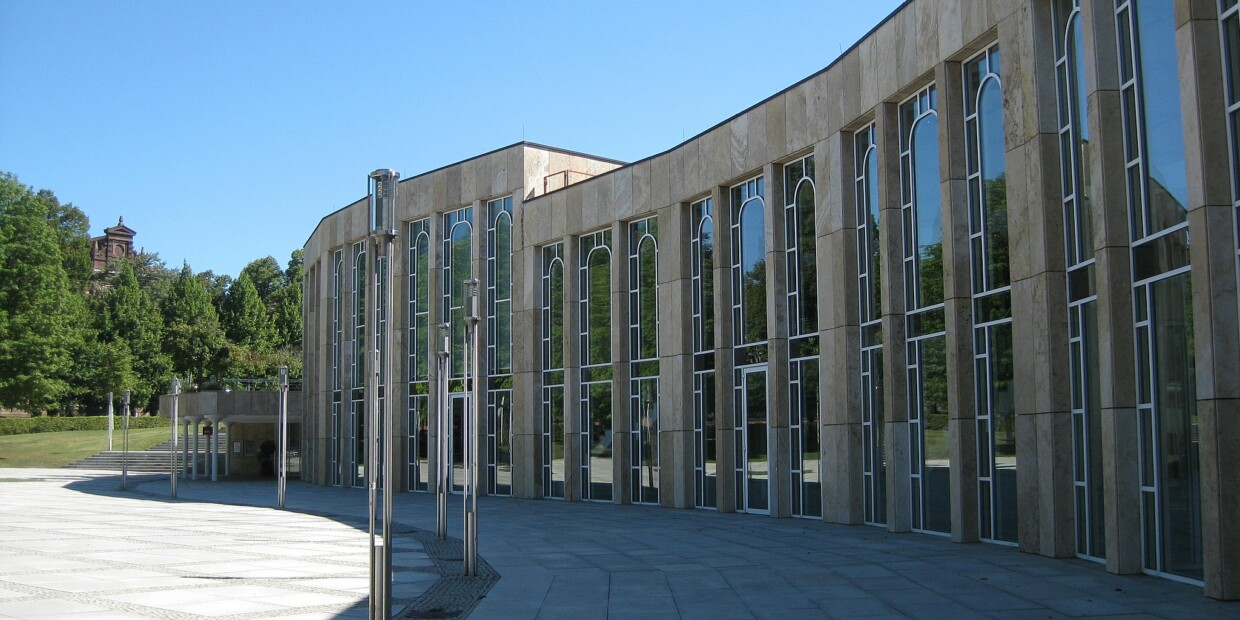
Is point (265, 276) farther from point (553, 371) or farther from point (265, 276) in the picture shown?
point (553, 371)

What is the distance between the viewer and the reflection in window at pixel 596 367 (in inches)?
1223

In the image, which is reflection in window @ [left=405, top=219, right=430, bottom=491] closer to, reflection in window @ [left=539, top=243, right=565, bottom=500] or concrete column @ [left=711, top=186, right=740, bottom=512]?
reflection in window @ [left=539, top=243, right=565, bottom=500]

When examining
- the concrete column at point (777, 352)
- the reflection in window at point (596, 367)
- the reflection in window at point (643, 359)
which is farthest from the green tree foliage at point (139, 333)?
the concrete column at point (777, 352)

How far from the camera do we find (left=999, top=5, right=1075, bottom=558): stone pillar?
50.9 ft

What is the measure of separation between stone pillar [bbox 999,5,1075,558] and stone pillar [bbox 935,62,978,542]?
1.67 m

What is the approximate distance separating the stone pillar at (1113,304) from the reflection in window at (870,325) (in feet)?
23.5

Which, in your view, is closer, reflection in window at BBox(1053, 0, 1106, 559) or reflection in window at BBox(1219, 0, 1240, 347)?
reflection in window at BBox(1219, 0, 1240, 347)

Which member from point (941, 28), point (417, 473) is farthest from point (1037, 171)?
point (417, 473)

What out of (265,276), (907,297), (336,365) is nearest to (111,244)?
(265,276)

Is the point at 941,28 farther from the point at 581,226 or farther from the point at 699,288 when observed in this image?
the point at 581,226

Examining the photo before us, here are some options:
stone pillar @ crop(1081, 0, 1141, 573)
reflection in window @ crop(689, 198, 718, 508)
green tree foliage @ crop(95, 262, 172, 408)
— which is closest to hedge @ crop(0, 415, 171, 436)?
green tree foliage @ crop(95, 262, 172, 408)

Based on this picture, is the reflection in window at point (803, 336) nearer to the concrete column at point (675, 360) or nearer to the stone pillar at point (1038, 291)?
the concrete column at point (675, 360)

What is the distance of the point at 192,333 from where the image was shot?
8844 centimetres

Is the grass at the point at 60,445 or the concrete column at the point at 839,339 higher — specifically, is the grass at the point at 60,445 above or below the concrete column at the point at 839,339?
below
